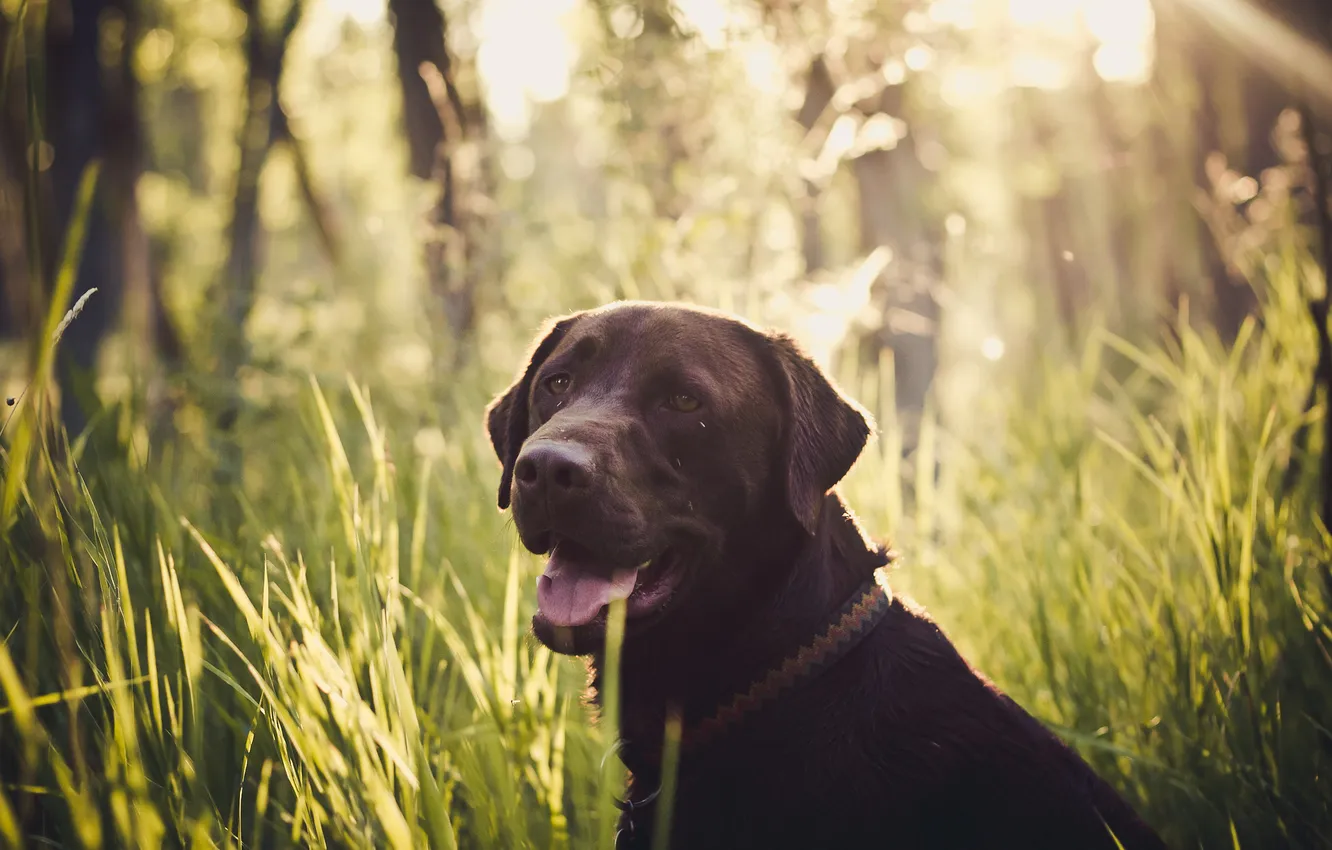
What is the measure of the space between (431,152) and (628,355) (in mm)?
5542

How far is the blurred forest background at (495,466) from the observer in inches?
62.9

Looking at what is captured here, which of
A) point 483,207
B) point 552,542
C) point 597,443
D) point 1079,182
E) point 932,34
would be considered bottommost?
point 1079,182

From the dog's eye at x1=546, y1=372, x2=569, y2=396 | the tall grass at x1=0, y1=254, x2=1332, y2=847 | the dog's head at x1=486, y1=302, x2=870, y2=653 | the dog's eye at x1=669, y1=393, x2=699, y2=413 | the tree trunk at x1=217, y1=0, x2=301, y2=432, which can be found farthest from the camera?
the tree trunk at x1=217, y1=0, x2=301, y2=432

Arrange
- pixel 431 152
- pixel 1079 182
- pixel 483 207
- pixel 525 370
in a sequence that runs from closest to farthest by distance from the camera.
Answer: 1. pixel 525 370
2. pixel 483 207
3. pixel 431 152
4. pixel 1079 182

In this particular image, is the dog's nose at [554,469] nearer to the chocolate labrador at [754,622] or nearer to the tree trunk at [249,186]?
the chocolate labrador at [754,622]

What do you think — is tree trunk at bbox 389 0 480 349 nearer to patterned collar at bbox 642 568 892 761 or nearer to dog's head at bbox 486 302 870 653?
dog's head at bbox 486 302 870 653

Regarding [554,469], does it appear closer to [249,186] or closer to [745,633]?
[745,633]

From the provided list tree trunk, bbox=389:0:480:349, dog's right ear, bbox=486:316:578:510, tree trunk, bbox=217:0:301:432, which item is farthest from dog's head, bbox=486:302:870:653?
tree trunk, bbox=217:0:301:432

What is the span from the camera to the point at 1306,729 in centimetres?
221

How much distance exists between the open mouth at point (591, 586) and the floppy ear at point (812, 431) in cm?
36

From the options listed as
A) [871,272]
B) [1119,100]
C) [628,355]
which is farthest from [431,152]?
[1119,100]

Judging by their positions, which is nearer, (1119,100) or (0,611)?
(0,611)

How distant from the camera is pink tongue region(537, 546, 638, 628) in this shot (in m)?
2.04

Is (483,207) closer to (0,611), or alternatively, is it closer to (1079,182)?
(0,611)
